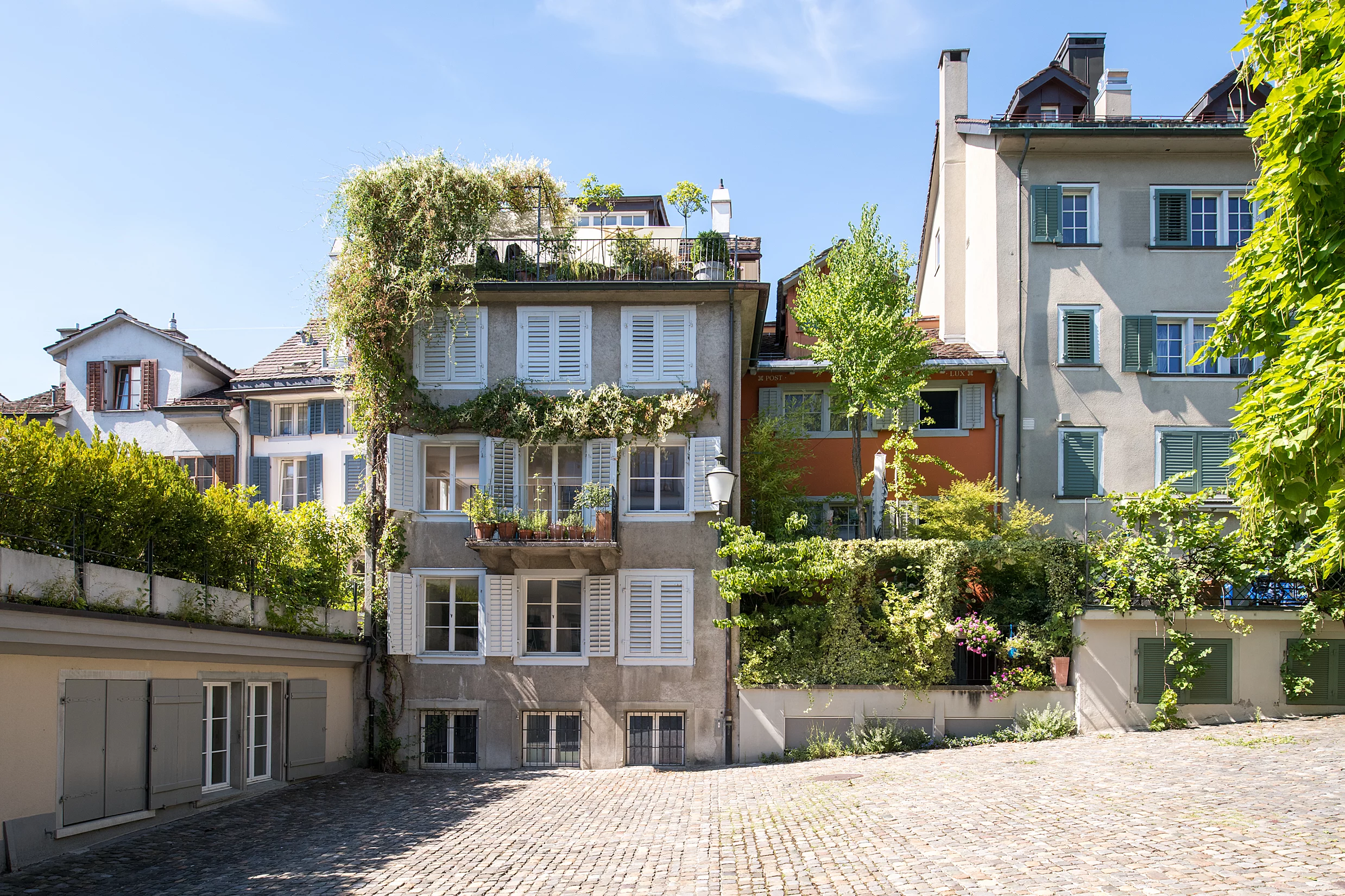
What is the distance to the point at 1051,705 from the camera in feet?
63.2

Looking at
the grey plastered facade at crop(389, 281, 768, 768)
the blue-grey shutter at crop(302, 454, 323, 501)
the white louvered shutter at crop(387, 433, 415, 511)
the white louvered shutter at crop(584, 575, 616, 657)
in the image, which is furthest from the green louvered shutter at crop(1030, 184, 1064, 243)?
the blue-grey shutter at crop(302, 454, 323, 501)

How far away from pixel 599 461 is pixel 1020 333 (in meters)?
10.8

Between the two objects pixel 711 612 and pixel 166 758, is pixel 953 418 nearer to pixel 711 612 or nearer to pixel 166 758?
pixel 711 612

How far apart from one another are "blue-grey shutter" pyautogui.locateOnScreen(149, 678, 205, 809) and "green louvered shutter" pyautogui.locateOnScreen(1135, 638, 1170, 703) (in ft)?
53.6

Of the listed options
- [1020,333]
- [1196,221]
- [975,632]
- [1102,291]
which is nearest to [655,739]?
[975,632]

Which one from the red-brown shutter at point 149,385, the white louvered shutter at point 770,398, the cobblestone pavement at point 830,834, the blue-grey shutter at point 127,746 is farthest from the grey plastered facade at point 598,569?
the red-brown shutter at point 149,385

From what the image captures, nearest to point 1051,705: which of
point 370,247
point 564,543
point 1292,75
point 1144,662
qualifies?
point 1144,662

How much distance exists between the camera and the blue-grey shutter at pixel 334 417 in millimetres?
25672

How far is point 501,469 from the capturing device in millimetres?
21109

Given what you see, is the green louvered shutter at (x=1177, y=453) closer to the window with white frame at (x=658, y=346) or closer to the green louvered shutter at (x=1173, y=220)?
the green louvered shutter at (x=1173, y=220)

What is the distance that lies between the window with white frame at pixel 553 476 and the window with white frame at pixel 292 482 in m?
8.01

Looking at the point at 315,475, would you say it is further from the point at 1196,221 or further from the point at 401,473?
the point at 1196,221

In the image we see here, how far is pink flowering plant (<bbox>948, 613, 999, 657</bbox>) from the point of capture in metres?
19.3

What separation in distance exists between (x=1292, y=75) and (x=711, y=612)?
45.1ft
